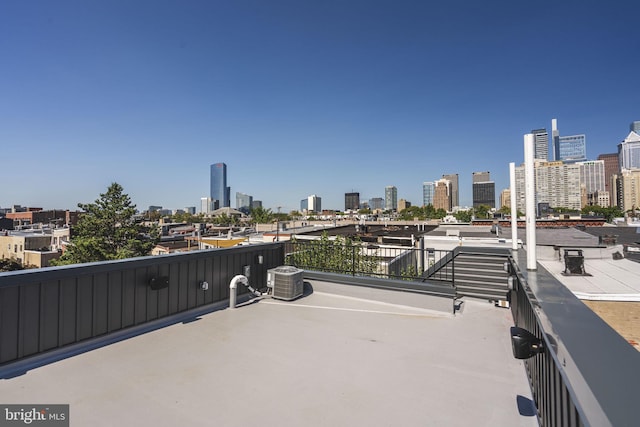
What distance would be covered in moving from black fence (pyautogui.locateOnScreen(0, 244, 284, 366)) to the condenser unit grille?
2.59ft

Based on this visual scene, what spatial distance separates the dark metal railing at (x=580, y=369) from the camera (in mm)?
872

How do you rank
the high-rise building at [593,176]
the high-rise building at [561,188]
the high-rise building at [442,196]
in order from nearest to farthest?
the high-rise building at [561,188] < the high-rise building at [593,176] < the high-rise building at [442,196]

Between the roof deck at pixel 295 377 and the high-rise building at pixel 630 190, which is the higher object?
the high-rise building at pixel 630 190

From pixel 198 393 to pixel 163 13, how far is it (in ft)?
35.8

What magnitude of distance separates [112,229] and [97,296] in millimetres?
27974

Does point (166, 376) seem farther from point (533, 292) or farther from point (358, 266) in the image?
point (358, 266)

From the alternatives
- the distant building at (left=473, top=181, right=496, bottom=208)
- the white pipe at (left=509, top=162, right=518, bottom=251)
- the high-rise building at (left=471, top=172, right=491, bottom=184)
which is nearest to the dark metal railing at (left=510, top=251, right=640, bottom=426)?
the white pipe at (left=509, top=162, right=518, bottom=251)

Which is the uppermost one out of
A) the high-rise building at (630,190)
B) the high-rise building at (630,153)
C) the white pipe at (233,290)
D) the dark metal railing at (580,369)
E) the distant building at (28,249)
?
the high-rise building at (630,153)

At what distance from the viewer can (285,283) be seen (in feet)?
16.9

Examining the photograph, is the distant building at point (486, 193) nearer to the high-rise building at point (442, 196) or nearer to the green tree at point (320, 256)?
the high-rise building at point (442, 196)

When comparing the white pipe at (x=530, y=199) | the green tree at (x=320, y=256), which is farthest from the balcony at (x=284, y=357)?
the green tree at (x=320, y=256)

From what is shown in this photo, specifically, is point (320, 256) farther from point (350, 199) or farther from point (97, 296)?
point (350, 199)

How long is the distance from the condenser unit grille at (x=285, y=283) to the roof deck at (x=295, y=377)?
3.15 ft

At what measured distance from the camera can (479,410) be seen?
2.27 metres
